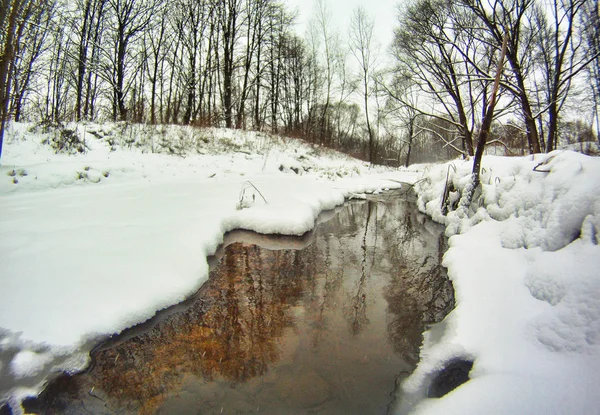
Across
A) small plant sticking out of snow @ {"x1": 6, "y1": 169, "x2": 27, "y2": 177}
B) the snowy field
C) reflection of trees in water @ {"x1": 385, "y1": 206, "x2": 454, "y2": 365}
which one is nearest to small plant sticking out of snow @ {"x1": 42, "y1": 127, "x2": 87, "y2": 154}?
the snowy field

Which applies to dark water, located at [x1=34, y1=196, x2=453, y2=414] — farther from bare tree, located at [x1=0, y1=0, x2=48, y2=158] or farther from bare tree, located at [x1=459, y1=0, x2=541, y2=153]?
bare tree, located at [x1=459, y1=0, x2=541, y2=153]

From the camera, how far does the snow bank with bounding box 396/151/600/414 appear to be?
1367 millimetres

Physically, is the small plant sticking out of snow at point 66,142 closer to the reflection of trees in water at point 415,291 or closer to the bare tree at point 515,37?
the reflection of trees in water at point 415,291

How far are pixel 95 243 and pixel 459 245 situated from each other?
4.48m

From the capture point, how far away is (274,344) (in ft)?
6.86

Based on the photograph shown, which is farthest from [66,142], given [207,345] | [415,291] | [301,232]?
[415,291]

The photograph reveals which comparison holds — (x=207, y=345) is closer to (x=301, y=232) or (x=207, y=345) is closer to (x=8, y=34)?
(x=301, y=232)

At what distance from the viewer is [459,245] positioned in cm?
381

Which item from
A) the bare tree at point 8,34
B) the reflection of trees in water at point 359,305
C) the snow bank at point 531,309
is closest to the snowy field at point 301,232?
the snow bank at point 531,309

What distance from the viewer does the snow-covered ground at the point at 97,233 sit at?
1771mm

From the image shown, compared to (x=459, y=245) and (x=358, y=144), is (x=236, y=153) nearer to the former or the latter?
(x=459, y=245)

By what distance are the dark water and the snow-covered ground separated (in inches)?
8.0

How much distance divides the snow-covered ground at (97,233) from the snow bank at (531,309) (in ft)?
6.92

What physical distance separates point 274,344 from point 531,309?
191cm
